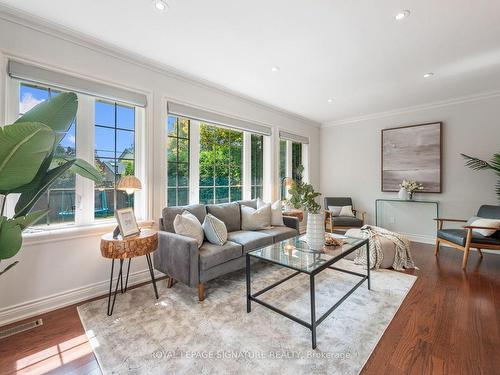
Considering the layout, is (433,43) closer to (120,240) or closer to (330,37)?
(330,37)

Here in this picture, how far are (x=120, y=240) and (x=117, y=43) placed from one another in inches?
77.4

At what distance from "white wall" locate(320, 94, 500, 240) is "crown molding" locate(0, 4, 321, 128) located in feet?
9.50

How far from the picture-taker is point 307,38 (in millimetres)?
2383

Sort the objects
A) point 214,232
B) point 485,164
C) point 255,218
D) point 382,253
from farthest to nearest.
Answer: point 485,164, point 255,218, point 382,253, point 214,232

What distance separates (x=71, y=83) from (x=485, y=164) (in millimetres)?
5658

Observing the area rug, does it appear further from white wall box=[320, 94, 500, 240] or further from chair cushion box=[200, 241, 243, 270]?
white wall box=[320, 94, 500, 240]

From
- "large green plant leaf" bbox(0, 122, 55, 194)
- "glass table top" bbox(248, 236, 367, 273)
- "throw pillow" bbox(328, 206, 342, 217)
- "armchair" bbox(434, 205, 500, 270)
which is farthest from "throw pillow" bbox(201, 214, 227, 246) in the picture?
"armchair" bbox(434, 205, 500, 270)

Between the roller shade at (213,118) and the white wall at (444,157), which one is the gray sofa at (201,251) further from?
the white wall at (444,157)

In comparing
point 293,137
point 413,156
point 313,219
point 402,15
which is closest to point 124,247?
point 313,219

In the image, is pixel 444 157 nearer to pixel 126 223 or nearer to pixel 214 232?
pixel 214 232

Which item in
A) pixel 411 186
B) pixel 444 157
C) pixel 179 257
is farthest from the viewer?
pixel 411 186

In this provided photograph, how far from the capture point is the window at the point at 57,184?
2248mm

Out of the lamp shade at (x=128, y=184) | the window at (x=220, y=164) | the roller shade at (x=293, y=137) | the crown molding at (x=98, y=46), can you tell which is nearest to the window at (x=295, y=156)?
the roller shade at (x=293, y=137)

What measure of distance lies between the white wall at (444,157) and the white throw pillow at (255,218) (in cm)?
277
